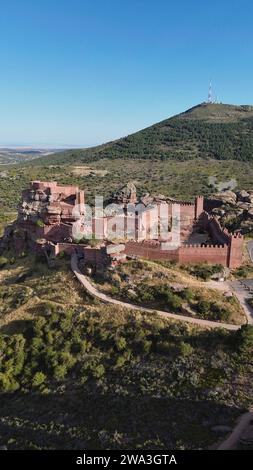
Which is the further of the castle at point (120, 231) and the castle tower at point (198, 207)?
the castle tower at point (198, 207)

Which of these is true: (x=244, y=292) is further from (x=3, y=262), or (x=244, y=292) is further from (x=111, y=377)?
(x=3, y=262)

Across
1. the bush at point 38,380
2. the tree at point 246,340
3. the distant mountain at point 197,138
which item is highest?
the distant mountain at point 197,138

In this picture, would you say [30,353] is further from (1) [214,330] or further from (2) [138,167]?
(2) [138,167]

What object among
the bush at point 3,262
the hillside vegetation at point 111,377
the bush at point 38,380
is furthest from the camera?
the bush at point 3,262

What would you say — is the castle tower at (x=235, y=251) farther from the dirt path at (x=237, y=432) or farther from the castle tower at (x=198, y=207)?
the dirt path at (x=237, y=432)

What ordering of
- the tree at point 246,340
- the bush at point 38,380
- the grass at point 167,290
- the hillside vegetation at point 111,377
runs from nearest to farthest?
the hillside vegetation at point 111,377, the tree at point 246,340, the bush at point 38,380, the grass at point 167,290

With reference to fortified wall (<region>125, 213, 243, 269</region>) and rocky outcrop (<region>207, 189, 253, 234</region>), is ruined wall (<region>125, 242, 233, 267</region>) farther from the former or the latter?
rocky outcrop (<region>207, 189, 253, 234</region>)

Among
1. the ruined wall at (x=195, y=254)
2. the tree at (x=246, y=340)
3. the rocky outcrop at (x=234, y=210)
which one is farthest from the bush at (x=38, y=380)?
the rocky outcrop at (x=234, y=210)
